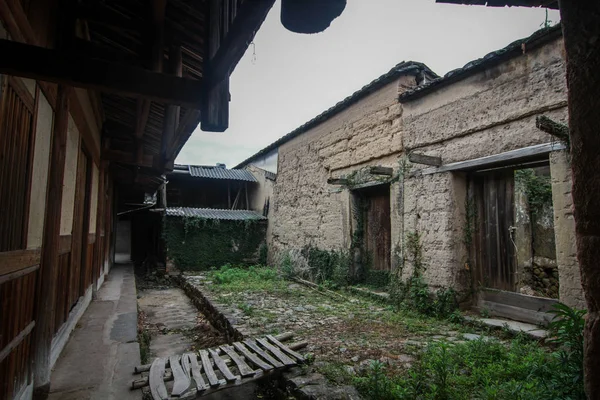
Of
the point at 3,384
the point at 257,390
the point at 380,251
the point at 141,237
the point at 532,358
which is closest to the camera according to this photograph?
the point at 3,384

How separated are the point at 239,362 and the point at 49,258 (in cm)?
206

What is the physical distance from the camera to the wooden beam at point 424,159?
543 cm

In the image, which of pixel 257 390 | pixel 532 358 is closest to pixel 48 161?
pixel 257 390

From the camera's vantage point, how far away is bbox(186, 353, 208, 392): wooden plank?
10.1ft

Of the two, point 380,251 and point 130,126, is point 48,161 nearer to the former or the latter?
point 130,126

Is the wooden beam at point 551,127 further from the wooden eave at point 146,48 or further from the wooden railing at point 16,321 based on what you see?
the wooden railing at point 16,321

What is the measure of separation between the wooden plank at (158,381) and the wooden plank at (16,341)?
3.57ft

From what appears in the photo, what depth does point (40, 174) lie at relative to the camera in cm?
263

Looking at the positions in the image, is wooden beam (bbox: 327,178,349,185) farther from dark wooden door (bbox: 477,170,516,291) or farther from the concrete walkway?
the concrete walkway

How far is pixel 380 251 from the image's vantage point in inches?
285

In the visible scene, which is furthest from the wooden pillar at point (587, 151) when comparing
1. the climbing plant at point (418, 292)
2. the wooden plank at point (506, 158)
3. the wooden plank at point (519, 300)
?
the climbing plant at point (418, 292)

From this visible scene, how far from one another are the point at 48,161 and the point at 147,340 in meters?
3.56

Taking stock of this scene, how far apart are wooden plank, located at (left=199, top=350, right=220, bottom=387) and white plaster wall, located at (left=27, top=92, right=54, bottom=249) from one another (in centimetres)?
188

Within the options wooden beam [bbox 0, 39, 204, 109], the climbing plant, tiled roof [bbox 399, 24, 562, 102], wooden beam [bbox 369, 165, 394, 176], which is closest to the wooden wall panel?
wooden beam [bbox 0, 39, 204, 109]
